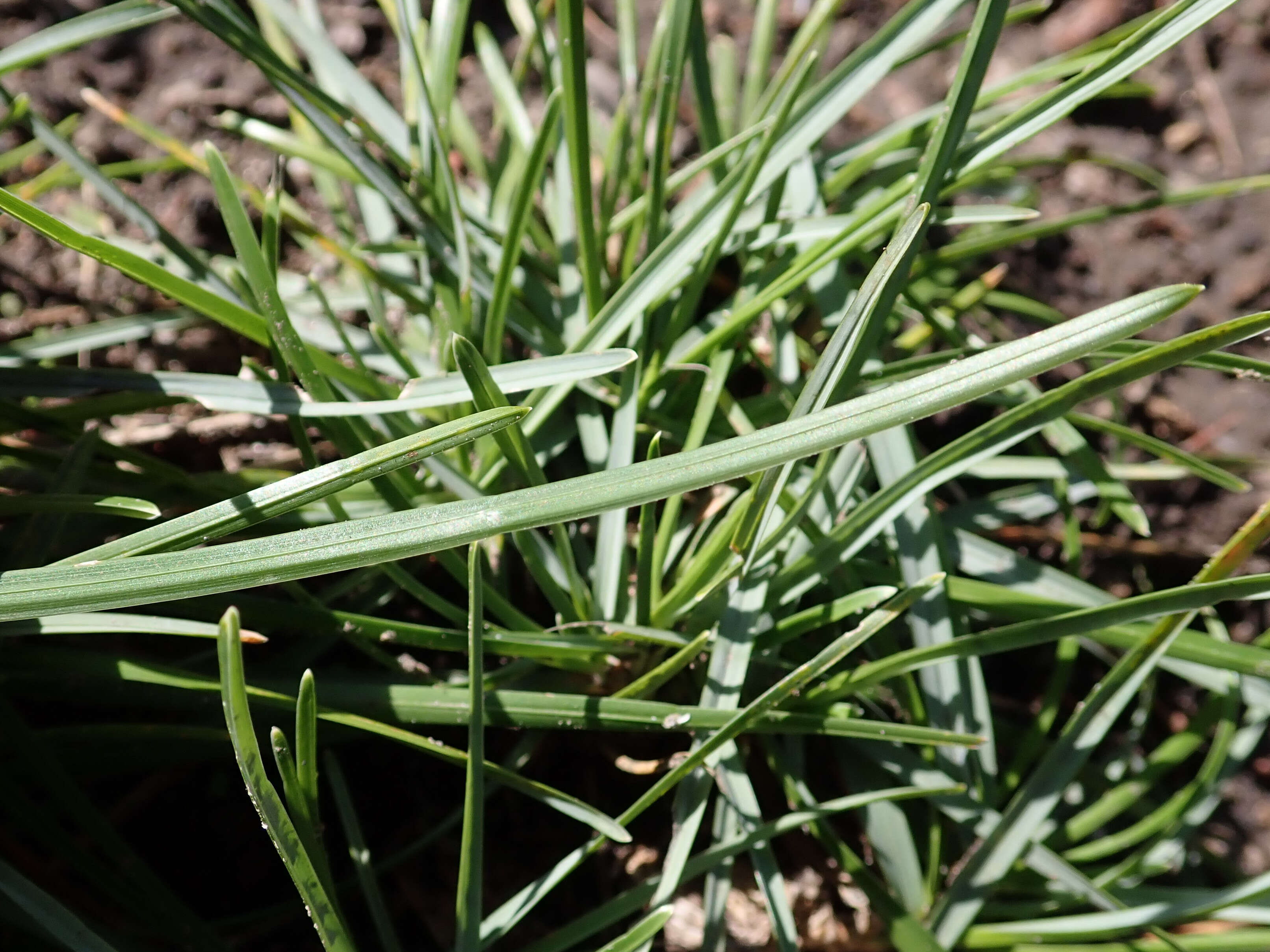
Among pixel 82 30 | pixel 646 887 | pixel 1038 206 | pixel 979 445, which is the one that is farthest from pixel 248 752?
pixel 1038 206

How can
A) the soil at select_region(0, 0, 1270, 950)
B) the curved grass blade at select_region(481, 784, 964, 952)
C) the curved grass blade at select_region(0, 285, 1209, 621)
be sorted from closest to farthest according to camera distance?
the curved grass blade at select_region(0, 285, 1209, 621) → the curved grass blade at select_region(481, 784, 964, 952) → the soil at select_region(0, 0, 1270, 950)

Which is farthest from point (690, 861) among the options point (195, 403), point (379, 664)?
point (195, 403)

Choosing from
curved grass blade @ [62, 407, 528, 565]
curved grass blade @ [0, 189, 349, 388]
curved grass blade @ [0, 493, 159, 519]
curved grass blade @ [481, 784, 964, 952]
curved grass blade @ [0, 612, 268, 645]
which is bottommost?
curved grass blade @ [481, 784, 964, 952]

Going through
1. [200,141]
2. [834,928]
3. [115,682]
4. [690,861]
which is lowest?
[834,928]

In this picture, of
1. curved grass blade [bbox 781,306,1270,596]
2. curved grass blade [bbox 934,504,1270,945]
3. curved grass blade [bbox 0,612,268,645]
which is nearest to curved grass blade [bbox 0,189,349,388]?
curved grass blade [bbox 0,612,268,645]

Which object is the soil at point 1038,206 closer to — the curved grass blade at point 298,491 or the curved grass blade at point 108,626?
the curved grass blade at point 108,626

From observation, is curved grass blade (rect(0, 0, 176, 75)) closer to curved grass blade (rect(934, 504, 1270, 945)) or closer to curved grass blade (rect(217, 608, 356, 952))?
curved grass blade (rect(217, 608, 356, 952))

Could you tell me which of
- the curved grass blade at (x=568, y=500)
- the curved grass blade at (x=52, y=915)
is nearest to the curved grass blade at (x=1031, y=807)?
the curved grass blade at (x=568, y=500)

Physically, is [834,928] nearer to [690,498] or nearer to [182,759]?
[690,498]

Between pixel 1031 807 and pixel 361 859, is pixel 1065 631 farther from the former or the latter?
pixel 361 859
